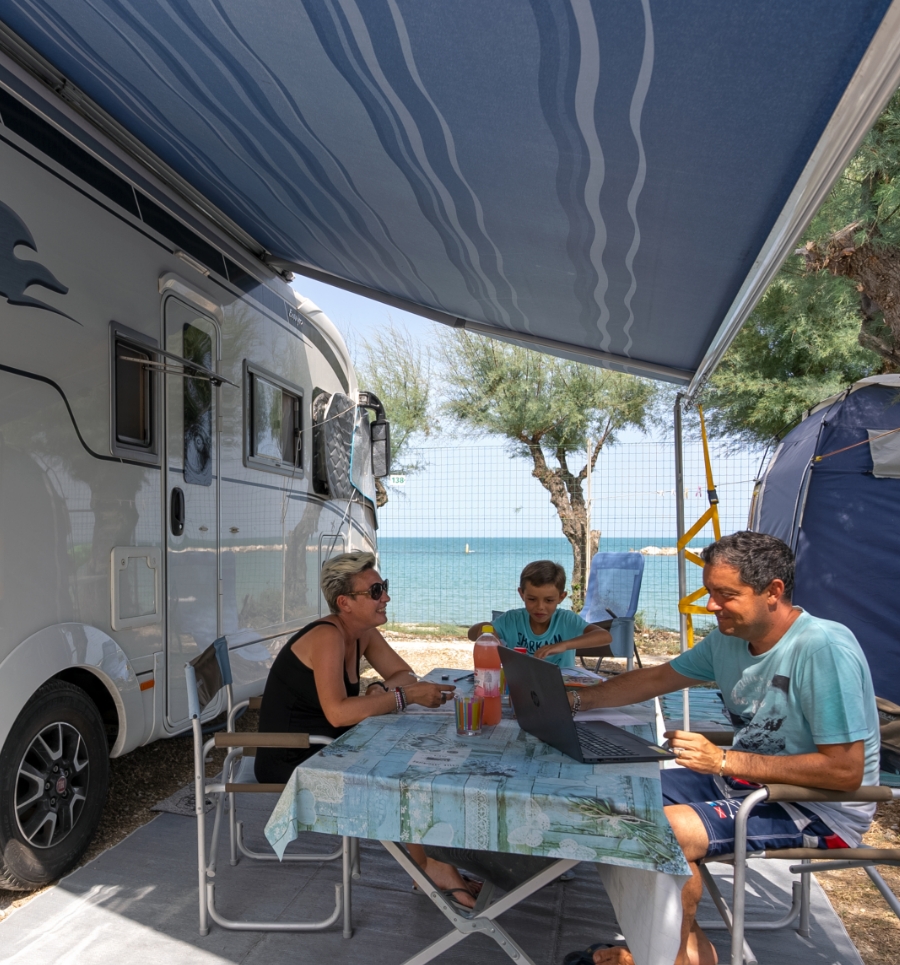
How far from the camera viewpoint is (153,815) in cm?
357

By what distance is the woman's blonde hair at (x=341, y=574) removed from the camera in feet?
9.06

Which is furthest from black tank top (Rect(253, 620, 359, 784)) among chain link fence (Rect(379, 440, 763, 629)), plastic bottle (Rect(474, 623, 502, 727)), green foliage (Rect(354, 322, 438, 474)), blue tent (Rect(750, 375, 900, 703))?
green foliage (Rect(354, 322, 438, 474))

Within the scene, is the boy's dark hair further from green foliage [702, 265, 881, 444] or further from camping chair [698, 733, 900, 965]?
green foliage [702, 265, 881, 444]

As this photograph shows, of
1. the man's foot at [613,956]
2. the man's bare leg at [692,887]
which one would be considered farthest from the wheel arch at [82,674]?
the man's bare leg at [692,887]

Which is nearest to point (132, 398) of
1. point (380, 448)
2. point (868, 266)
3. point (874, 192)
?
point (380, 448)

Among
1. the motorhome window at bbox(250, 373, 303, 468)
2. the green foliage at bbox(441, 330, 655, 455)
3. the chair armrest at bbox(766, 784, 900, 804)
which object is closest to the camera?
the chair armrest at bbox(766, 784, 900, 804)

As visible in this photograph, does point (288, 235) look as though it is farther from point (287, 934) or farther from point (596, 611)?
point (596, 611)

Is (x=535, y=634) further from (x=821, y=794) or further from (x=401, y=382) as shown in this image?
(x=401, y=382)

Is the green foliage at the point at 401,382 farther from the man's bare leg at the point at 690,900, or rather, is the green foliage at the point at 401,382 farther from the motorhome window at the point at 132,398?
the man's bare leg at the point at 690,900

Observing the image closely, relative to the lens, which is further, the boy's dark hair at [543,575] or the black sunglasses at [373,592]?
the boy's dark hair at [543,575]

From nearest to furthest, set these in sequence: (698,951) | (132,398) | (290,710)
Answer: (698,951), (290,710), (132,398)

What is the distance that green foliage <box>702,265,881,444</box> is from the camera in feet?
23.4

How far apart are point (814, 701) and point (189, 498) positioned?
2615 millimetres

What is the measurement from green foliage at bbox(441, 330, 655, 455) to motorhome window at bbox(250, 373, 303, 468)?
6.06m
